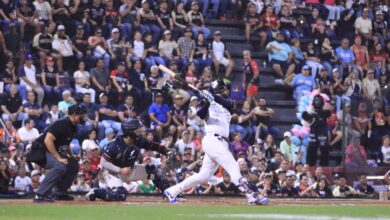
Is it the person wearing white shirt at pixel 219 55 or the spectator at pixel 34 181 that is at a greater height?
the person wearing white shirt at pixel 219 55

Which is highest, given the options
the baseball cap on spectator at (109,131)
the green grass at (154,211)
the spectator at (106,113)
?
the spectator at (106,113)

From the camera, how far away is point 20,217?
13.8 metres

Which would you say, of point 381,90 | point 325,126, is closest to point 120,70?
point 325,126

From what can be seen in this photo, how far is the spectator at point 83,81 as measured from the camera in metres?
25.7

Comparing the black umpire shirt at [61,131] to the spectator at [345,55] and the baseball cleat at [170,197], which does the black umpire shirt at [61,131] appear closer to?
the baseball cleat at [170,197]

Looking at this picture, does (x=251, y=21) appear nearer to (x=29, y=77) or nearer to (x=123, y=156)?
(x=29, y=77)

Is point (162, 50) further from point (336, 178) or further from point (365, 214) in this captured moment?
point (365, 214)

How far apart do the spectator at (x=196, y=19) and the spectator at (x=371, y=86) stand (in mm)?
4713

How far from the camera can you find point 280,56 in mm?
30594

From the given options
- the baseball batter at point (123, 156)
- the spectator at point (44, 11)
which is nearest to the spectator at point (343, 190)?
the baseball batter at point (123, 156)

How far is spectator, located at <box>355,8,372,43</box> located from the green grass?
16447 millimetres

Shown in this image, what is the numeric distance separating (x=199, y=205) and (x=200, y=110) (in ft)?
5.47

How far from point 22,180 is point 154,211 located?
7138 millimetres

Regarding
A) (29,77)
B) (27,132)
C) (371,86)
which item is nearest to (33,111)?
(27,132)
